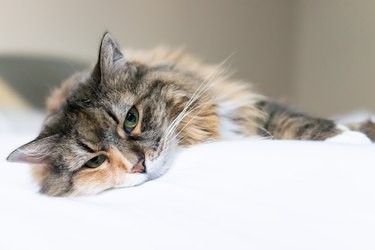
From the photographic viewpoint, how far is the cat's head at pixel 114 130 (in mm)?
1072

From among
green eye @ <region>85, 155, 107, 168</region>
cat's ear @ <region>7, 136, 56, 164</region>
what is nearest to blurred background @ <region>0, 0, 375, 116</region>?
cat's ear @ <region>7, 136, 56, 164</region>

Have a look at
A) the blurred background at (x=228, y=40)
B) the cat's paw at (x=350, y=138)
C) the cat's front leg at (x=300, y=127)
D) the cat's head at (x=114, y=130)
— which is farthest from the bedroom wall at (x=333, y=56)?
the cat's head at (x=114, y=130)

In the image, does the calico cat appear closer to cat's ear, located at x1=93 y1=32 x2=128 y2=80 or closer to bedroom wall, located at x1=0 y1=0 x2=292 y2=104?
cat's ear, located at x1=93 y1=32 x2=128 y2=80

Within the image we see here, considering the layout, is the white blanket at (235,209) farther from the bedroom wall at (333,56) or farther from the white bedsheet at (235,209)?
the bedroom wall at (333,56)

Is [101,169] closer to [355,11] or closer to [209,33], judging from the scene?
[209,33]

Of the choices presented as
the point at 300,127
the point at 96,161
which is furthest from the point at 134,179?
the point at 300,127

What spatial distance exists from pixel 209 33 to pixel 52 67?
1250 mm

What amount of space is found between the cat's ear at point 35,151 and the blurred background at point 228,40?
3.45 feet

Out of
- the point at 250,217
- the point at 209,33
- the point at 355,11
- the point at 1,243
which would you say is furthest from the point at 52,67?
the point at 355,11

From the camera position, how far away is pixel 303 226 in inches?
27.6

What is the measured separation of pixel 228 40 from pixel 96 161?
7.52ft

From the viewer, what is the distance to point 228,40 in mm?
3209

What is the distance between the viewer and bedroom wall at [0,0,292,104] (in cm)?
232

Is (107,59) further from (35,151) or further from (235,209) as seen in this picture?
(235,209)
